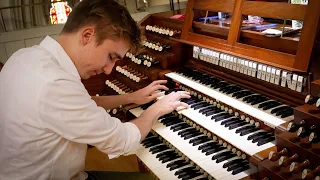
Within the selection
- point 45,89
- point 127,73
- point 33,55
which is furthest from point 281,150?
point 127,73

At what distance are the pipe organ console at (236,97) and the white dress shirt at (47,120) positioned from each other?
626 mm

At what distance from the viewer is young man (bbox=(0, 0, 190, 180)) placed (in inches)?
53.8

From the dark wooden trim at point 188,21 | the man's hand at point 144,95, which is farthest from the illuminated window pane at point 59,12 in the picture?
the man's hand at point 144,95

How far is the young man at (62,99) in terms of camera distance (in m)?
1.37

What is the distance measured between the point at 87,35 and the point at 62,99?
12.1 inches

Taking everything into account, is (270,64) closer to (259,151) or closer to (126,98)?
(259,151)

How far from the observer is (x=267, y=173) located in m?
1.55

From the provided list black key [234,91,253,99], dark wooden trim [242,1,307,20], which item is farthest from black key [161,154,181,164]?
dark wooden trim [242,1,307,20]

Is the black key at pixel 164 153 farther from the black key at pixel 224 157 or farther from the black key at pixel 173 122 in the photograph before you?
the black key at pixel 224 157

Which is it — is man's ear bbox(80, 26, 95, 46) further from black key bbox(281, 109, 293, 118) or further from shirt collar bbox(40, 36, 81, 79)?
black key bbox(281, 109, 293, 118)

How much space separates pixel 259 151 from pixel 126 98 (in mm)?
1005

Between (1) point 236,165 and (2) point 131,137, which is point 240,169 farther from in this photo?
(2) point 131,137

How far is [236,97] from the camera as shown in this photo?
6.98ft

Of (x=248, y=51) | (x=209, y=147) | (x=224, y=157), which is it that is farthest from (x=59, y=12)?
(x=224, y=157)
